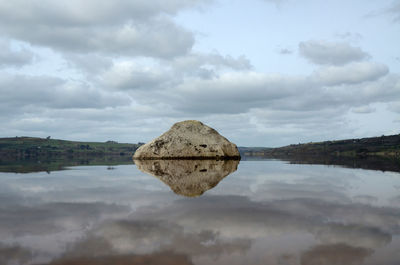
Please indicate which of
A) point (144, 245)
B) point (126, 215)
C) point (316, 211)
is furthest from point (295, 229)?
point (126, 215)

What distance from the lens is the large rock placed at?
101 ft

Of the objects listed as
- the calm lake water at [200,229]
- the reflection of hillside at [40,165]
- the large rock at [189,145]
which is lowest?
the calm lake water at [200,229]

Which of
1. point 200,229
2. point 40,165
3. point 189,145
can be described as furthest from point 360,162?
point 40,165

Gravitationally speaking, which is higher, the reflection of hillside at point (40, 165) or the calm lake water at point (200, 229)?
the reflection of hillside at point (40, 165)

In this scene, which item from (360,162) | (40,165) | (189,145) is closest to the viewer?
(40,165)

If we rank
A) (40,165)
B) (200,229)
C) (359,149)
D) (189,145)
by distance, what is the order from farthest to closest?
(359,149) → (189,145) → (40,165) → (200,229)

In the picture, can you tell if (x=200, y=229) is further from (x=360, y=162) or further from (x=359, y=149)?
(x=359, y=149)

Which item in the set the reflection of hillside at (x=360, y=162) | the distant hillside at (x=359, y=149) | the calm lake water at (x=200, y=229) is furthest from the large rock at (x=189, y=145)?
the distant hillside at (x=359, y=149)

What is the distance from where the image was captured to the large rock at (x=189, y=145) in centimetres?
3064

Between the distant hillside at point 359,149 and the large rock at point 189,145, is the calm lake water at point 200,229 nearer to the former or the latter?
the large rock at point 189,145

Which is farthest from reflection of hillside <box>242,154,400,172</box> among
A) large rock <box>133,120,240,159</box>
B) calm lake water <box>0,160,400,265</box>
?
calm lake water <box>0,160,400,265</box>

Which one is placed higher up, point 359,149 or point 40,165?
point 359,149

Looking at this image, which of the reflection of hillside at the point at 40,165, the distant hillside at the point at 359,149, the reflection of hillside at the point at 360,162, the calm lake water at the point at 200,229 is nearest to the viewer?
the calm lake water at the point at 200,229

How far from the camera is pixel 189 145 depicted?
102ft
